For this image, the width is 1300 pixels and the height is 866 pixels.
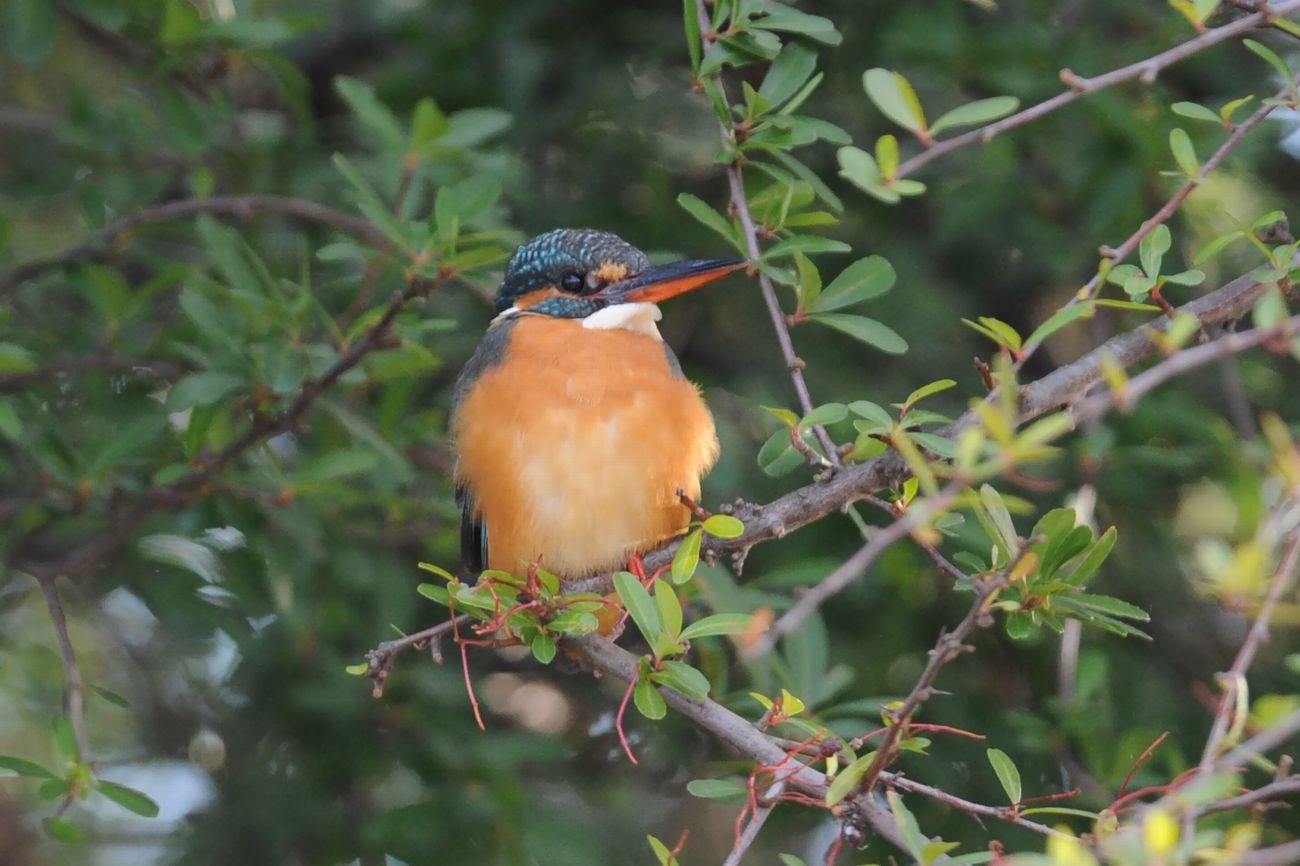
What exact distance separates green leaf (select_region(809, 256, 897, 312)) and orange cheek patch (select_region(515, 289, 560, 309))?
3.48ft

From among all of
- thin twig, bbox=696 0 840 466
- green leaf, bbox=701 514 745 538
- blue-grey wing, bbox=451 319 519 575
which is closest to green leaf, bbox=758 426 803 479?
thin twig, bbox=696 0 840 466

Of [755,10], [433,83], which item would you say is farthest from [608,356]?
[433,83]

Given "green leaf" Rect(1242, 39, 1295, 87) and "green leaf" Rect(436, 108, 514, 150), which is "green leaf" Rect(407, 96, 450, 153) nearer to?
"green leaf" Rect(436, 108, 514, 150)

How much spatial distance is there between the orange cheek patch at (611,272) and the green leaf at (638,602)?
1.25 metres

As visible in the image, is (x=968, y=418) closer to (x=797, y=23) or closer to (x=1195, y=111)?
(x=1195, y=111)

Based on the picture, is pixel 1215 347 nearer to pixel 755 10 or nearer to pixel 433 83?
pixel 755 10

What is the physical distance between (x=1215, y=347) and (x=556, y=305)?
209 centimetres

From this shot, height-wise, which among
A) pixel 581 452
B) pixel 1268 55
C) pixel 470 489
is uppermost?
pixel 1268 55

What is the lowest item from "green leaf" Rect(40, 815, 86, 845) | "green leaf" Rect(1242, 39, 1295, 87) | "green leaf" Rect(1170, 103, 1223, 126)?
"green leaf" Rect(40, 815, 86, 845)

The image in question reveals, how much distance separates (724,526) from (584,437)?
893 millimetres

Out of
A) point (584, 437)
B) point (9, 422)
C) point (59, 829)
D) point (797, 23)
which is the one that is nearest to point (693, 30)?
point (797, 23)

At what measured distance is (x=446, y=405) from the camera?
382cm

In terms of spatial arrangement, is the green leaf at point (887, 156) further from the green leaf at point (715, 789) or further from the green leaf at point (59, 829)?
the green leaf at point (59, 829)

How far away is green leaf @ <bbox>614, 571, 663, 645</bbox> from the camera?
1.98 m
